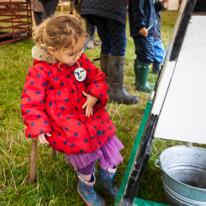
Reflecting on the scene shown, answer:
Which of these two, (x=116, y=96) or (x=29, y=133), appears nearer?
(x=29, y=133)

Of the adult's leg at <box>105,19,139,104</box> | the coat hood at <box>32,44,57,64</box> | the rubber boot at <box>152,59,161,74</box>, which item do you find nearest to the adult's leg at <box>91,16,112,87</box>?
the adult's leg at <box>105,19,139,104</box>

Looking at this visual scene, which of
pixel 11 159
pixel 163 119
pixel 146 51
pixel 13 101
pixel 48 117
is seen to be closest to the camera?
pixel 163 119

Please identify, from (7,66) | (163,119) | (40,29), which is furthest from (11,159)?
(7,66)

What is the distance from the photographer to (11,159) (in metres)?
1.54

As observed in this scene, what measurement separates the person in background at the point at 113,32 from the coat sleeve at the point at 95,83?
97cm

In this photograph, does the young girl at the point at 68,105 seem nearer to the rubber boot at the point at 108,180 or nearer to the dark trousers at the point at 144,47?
the rubber boot at the point at 108,180

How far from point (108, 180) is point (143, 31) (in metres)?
1.64

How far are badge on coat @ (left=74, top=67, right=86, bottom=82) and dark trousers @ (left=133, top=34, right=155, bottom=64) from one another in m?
1.46

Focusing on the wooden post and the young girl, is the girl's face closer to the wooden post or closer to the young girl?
the young girl

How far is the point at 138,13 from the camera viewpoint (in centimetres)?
229

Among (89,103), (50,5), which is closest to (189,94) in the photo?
(89,103)

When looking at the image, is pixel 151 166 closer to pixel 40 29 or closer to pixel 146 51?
pixel 40 29

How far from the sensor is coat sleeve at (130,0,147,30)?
2.25 meters

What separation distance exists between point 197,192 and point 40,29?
3.56ft
